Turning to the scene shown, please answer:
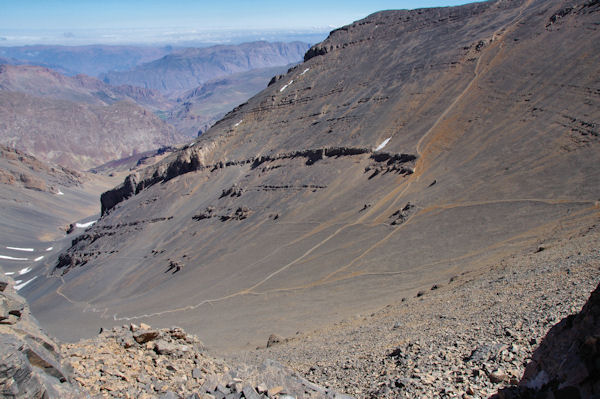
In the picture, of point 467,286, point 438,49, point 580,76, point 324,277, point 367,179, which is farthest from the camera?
point 438,49

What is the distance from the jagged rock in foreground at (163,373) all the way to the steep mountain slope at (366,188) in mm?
7499

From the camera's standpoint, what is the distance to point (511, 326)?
10.3m

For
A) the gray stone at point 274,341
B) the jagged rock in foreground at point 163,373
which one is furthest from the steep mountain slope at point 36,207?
the jagged rock in foreground at point 163,373

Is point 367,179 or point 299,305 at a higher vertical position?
point 367,179

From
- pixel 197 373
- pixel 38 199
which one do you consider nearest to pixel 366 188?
pixel 197 373

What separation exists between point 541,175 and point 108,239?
1912 inches

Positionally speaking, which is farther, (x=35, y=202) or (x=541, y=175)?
(x=35, y=202)

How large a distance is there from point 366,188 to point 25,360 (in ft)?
102

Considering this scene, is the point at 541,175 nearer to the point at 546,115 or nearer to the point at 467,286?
the point at 546,115

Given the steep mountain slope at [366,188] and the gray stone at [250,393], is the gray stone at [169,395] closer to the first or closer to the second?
the gray stone at [250,393]

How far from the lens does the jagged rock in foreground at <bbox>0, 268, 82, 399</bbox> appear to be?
7.08 m

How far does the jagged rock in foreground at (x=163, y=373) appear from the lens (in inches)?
355

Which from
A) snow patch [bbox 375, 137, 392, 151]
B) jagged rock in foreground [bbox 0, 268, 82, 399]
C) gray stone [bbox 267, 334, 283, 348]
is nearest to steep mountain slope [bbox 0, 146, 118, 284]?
snow patch [bbox 375, 137, 392, 151]

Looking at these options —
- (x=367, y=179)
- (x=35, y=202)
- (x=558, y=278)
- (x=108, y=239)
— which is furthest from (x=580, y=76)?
(x=35, y=202)
